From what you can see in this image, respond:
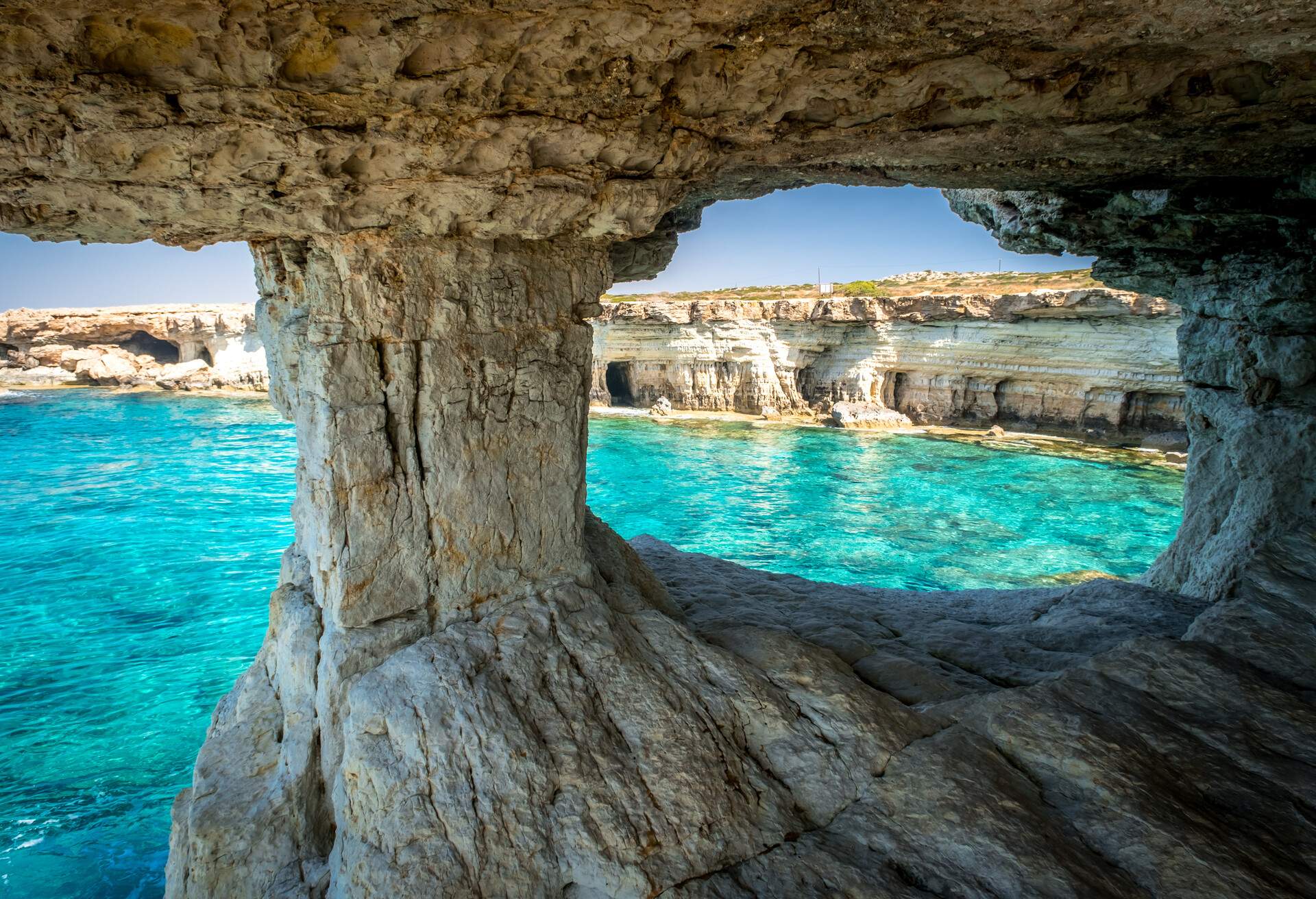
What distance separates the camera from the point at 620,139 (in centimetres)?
430

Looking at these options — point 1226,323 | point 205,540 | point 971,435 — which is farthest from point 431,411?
point 971,435

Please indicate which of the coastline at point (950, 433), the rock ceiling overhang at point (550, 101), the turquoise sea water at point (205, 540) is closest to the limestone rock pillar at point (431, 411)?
the rock ceiling overhang at point (550, 101)

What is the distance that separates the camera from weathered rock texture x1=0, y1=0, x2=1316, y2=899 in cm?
Answer: 342

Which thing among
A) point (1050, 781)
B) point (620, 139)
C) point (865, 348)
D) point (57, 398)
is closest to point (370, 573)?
point (620, 139)

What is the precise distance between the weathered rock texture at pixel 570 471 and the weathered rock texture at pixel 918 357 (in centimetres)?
2306

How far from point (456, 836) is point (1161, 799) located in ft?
12.2

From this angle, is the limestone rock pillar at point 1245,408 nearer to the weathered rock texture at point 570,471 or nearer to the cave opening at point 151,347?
the weathered rock texture at point 570,471

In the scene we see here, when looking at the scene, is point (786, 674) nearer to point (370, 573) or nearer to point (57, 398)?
point (370, 573)

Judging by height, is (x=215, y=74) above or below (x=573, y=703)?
above

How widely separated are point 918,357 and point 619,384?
1567 centimetres

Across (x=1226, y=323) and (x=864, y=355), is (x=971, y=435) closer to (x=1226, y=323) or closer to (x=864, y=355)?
(x=864, y=355)

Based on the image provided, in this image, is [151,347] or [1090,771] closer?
[1090,771]

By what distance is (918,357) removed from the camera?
3091cm

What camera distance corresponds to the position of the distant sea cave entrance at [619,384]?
37.9 meters
